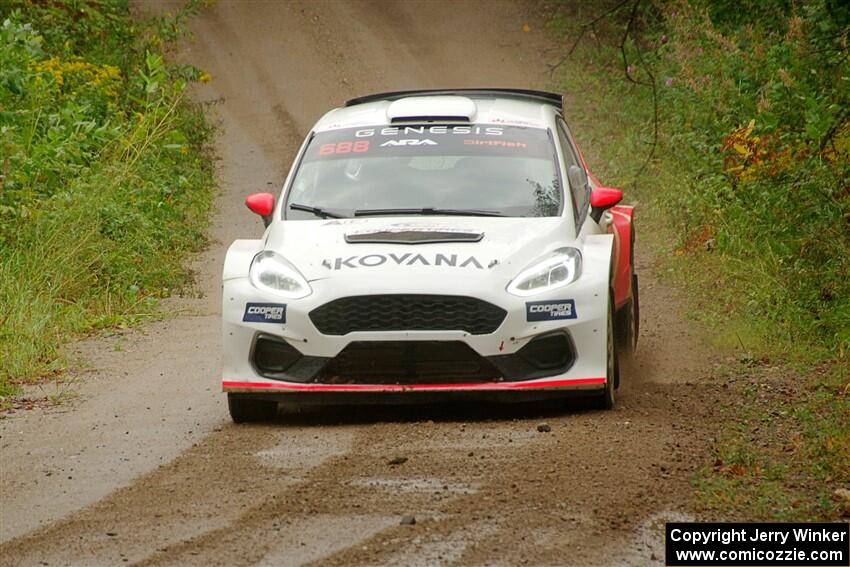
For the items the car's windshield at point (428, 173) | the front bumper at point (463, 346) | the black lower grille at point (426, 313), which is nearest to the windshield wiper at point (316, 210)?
the car's windshield at point (428, 173)

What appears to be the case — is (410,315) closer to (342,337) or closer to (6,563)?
(342,337)

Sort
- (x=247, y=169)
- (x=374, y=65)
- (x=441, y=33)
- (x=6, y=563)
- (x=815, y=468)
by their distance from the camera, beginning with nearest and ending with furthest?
1. (x=6, y=563)
2. (x=815, y=468)
3. (x=247, y=169)
4. (x=374, y=65)
5. (x=441, y=33)

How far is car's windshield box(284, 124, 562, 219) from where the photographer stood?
9.12 meters

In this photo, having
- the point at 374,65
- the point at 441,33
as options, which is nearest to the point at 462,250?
the point at 374,65

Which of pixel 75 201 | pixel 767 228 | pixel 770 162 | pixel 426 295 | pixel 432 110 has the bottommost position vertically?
pixel 75 201

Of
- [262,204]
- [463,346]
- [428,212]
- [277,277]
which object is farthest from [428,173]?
[463,346]

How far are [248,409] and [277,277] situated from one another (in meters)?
0.78

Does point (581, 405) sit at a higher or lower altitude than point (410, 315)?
lower

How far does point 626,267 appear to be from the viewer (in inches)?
396

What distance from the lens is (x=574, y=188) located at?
9.41 m

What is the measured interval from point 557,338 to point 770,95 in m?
4.93

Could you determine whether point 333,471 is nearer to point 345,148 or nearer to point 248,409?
point 248,409

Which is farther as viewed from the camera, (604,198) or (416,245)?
(604,198)

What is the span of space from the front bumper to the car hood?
13cm
